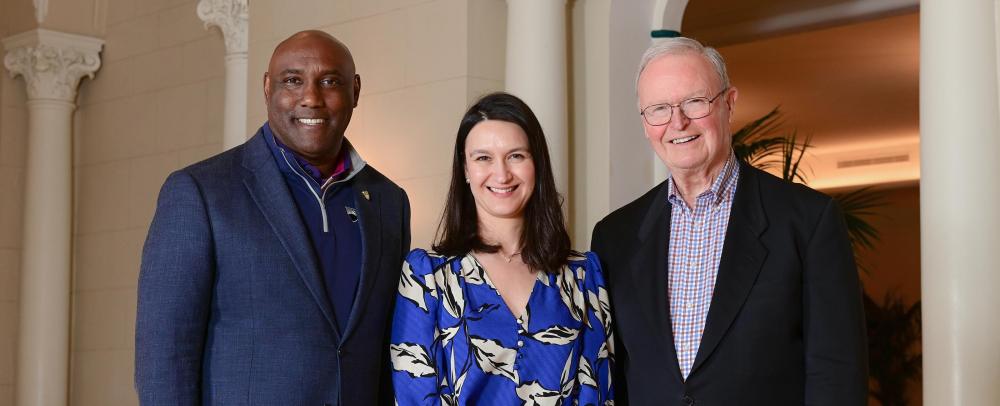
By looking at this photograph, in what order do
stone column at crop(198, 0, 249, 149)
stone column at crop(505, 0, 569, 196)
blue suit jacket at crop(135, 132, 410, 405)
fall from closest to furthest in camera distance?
blue suit jacket at crop(135, 132, 410, 405), stone column at crop(505, 0, 569, 196), stone column at crop(198, 0, 249, 149)

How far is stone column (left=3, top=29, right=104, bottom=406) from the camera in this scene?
7.52 meters

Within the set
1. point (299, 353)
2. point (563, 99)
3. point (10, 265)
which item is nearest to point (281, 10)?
point (563, 99)

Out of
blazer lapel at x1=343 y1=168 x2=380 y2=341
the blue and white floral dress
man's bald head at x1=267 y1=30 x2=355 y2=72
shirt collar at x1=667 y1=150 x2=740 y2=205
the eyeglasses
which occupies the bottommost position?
the blue and white floral dress

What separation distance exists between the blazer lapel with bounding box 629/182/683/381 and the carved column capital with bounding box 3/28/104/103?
5.73m

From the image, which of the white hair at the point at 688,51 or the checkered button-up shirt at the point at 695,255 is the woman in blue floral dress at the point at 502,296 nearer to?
the checkered button-up shirt at the point at 695,255

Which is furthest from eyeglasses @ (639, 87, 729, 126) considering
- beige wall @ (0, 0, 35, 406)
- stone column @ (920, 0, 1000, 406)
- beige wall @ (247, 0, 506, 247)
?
beige wall @ (0, 0, 35, 406)

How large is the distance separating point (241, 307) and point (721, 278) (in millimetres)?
1042

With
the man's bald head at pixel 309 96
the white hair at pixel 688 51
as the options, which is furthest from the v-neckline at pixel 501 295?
the white hair at pixel 688 51

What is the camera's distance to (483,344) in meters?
2.66

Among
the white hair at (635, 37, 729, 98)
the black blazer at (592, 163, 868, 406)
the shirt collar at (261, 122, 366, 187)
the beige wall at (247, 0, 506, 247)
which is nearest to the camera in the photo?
the black blazer at (592, 163, 868, 406)

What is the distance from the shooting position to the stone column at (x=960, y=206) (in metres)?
3.93

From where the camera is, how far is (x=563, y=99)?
5.17 meters

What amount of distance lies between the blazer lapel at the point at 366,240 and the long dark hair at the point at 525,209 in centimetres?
16

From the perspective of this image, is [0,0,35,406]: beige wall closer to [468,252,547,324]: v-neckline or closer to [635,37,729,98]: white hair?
[468,252,547,324]: v-neckline
